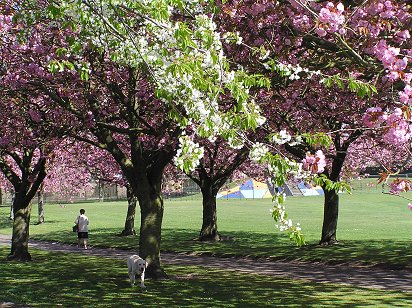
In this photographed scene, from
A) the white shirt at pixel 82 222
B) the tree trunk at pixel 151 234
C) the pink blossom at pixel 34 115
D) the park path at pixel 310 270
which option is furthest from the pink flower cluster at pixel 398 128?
the white shirt at pixel 82 222

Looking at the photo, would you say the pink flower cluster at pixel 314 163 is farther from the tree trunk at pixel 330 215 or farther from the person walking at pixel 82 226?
the person walking at pixel 82 226

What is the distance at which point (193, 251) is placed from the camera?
996 inches

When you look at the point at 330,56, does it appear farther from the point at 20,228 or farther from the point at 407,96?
the point at 20,228

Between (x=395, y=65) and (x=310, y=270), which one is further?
(x=310, y=270)

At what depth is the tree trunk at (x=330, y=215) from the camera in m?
25.1

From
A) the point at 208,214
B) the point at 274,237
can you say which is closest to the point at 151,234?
the point at 208,214

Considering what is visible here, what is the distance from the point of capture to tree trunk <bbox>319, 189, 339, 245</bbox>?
82.3 feet

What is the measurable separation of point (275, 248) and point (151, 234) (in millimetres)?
10076

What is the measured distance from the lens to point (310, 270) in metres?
19.0

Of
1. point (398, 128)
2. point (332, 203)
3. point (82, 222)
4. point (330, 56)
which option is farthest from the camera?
point (82, 222)

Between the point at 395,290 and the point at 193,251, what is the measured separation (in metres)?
12.0

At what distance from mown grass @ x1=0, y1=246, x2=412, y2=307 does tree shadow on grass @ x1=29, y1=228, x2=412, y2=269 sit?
15.4ft

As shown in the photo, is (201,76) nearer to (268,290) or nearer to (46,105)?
(268,290)

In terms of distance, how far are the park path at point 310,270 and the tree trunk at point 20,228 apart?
3.88m
